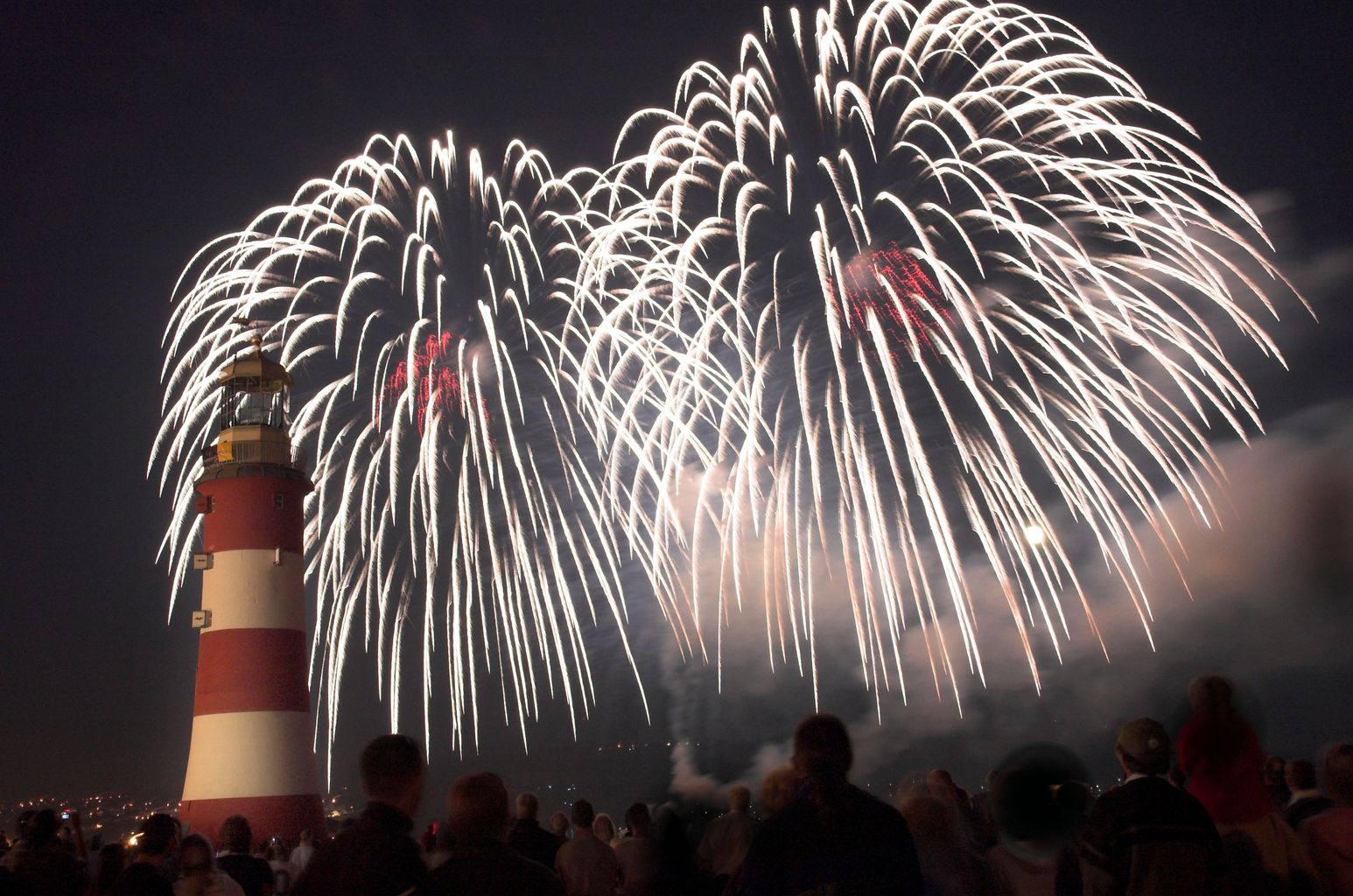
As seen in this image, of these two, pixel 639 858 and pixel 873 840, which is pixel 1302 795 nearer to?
pixel 873 840

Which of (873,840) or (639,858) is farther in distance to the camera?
(639,858)

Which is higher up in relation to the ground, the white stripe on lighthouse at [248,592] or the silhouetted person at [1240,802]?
the white stripe on lighthouse at [248,592]

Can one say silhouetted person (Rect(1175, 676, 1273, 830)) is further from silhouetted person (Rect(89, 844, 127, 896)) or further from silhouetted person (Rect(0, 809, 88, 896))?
silhouetted person (Rect(89, 844, 127, 896))

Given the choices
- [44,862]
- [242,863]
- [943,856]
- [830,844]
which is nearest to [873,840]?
[830,844]

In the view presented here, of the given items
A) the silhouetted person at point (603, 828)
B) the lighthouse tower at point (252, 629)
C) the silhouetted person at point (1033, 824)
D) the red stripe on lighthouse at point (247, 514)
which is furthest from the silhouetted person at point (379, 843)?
the red stripe on lighthouse at point (247, 514)

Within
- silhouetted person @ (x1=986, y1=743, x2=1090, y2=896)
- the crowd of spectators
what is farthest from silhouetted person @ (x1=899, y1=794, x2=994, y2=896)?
silhouetted person @ (x1=986, y1=743, x2=1090, y2=896)

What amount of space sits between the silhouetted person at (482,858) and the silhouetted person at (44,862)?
12.5 ft

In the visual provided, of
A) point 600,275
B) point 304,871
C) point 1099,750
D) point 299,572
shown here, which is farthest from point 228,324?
point 1099,750

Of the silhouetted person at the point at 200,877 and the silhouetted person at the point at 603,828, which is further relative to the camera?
the silhouetted person at the point at 603,828

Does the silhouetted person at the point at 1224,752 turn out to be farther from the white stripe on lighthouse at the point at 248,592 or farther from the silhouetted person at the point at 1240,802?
the white stripe on lighthouse at the point at 248,592

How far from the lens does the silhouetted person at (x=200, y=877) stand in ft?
22.9

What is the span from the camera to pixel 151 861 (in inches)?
284

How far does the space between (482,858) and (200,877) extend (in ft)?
10.0

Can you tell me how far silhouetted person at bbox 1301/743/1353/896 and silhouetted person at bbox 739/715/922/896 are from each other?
2573 mm
